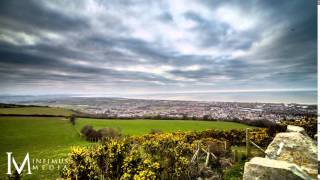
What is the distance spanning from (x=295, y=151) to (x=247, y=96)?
2289mm

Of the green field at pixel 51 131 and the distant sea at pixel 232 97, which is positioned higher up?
the distant sea at pixel 232 97

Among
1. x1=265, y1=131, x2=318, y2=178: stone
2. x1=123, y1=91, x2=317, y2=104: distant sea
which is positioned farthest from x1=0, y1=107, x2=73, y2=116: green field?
x1=265, y1=131, x2=318, y2=178: stone

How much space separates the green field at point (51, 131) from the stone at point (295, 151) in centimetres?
143

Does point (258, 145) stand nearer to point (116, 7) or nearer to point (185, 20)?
point (185, 20)

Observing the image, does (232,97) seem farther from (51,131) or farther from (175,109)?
(51,131)

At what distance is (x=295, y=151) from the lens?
5.89m

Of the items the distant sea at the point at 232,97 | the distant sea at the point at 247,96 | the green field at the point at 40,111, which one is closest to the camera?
the green field at the point at 40,111

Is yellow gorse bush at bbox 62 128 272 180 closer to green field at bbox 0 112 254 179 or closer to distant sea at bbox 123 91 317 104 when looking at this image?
green field at bbox 0 112 254 179

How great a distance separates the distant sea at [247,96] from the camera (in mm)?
7445

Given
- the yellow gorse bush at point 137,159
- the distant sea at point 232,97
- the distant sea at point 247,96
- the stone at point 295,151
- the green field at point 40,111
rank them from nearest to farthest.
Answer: the yellow gorse bush at point 137,159 → the stone at point 295,151 → the green field at point 40,111 → the distant sea at point 232,97 → the distant sea at point 247,96

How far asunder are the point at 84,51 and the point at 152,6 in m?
1.84

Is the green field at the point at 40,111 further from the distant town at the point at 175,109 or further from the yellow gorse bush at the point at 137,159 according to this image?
the yellow gorse bush at the point at 137,159

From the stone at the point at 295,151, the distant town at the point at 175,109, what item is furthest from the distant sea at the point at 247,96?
the stone at the point at 295,151

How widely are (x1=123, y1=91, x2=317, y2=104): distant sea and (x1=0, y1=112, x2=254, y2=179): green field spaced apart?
27.7 inches
